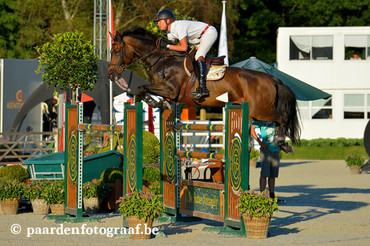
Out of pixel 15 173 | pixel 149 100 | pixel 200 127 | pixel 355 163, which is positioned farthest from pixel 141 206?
pixel 355 163

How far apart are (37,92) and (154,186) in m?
10.2

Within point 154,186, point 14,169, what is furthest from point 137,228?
point 14,169

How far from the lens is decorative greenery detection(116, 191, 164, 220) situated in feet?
27.5

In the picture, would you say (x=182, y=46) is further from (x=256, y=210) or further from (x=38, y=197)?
(x=38, y=197)

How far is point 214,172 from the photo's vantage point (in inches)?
432

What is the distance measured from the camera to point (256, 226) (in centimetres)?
851

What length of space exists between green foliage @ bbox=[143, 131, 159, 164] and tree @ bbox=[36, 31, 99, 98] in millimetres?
1759

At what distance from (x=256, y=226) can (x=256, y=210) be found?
0.28 meters

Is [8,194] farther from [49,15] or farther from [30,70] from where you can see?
[49,15]

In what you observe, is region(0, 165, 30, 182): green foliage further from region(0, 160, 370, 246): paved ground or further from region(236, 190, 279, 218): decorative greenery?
region(236, 190, 279, 218): decorative greenery

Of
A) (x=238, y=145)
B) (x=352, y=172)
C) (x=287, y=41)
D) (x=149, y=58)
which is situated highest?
(x=287, y=41)

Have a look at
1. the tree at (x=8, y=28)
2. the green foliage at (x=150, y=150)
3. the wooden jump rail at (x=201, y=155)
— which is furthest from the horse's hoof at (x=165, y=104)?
the tree at (x=8, y=28)

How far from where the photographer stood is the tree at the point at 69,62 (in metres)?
14.9

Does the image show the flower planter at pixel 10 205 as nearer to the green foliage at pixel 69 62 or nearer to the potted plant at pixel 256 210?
the potted plant at pixel 256 210
